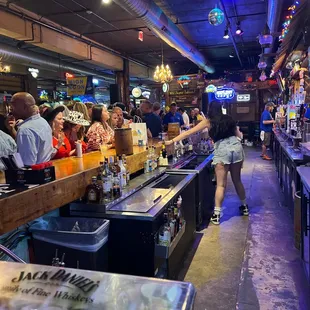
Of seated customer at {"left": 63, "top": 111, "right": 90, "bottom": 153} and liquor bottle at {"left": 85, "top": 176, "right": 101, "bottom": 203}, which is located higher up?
seated customer at {"left": 63, "top": 111, "right": 90, "bottom": 153}

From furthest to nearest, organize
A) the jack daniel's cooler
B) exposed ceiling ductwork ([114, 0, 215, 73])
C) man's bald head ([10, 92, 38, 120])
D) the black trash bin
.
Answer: exposed ceiling ductwork ([114, 0, 215, 73]) → man's bald head ([10, 92, 38, 120]) → the black trash bin → the jack daniel's cooler

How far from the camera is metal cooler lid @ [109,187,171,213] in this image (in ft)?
7.97


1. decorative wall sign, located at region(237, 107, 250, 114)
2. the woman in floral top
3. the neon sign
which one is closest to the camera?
the woman in floral top

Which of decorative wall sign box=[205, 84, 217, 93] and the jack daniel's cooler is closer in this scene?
the jack daniel's cooler

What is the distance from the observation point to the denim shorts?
4.27 m

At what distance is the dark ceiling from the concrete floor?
4449mm

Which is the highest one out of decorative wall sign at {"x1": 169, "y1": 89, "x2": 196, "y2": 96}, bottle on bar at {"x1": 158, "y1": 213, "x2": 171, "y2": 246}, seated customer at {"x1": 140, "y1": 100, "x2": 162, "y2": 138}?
decorative wall sign at {"x1": 169, "y1": 89, "x2": 196, "y2": 96}

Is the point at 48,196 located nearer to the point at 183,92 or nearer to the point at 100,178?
the point at 100,178

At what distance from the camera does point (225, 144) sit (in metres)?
4.28

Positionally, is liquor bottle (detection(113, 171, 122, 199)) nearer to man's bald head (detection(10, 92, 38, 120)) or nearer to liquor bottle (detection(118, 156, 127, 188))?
liquor bottle (detection(118, 156, 127, 188))

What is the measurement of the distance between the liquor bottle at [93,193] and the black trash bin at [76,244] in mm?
207

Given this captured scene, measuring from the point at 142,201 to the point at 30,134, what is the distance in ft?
3.54

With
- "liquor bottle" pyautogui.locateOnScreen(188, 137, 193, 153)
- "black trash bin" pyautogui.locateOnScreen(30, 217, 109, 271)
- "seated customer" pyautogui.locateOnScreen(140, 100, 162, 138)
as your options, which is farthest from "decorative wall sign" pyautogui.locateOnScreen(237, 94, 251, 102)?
"black trash bin" pyautogui.locateOnScreen(30, 217, 109, 271)

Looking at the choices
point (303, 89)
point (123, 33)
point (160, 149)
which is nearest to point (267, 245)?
point (160, 149)
